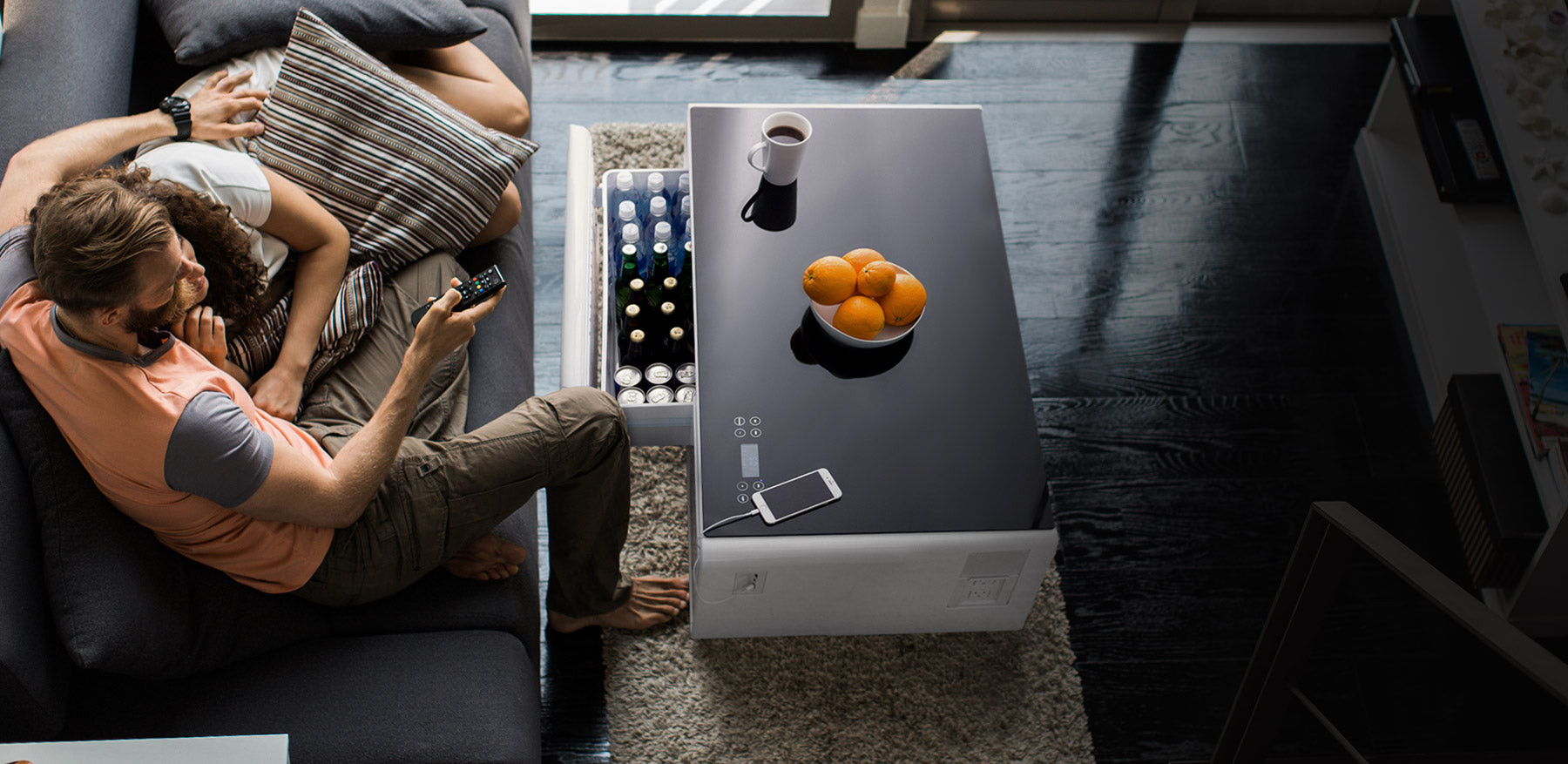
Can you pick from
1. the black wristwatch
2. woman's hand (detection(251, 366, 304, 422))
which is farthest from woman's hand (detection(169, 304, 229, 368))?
the black wristwatch

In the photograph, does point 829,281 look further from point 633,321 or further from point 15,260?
point 15,260

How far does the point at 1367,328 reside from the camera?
8.62ft

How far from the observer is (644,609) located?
2.10 metres

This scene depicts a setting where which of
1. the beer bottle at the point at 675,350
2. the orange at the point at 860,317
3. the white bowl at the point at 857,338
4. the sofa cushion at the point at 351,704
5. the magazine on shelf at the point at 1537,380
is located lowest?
the sofa cushion at the point at 351,704

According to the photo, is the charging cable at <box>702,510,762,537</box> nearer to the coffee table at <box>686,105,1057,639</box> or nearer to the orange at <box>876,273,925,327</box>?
the coffee table at <box>686,105,1057,639</box>

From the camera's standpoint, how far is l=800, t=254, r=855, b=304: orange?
1.90 meters

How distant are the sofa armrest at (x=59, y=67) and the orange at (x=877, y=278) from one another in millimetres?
1293

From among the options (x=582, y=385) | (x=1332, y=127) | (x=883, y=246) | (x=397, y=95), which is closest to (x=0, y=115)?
(x=397, y=95)

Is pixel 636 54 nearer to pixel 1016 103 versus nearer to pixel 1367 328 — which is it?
pixel 1016 103

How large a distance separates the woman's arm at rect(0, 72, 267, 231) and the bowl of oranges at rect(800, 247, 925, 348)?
952 mm

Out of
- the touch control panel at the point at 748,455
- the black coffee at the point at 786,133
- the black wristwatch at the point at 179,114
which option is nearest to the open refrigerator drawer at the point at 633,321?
the touch control panel at the point at 748,455

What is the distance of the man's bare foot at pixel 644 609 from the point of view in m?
2.06

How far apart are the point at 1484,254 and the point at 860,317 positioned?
1.42 metres

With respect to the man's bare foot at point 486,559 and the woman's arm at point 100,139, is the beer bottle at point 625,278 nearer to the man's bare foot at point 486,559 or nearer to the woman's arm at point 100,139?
the man's bare foot at point 486,559
